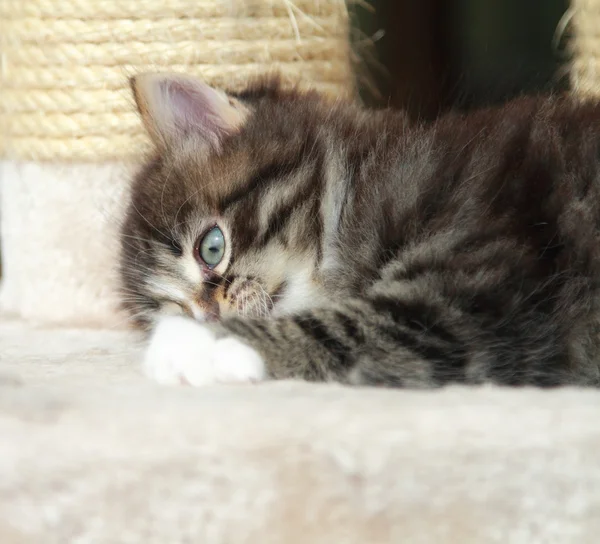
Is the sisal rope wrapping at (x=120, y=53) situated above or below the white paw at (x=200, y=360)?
above

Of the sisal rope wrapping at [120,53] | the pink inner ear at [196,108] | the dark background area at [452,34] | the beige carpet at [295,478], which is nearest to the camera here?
the beige carpet at [295,478]

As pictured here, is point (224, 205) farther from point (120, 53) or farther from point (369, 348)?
point (120, 53)

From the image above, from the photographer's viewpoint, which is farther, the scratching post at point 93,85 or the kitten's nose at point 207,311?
the scratching post at point 93,85

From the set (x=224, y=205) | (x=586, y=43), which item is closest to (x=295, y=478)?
(x=224, y=205)

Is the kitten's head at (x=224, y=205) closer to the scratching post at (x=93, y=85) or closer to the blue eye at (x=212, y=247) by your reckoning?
the blue eye at (x=212, y=247)

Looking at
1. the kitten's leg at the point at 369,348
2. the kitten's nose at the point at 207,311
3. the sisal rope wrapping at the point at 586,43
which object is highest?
the sisal rope wrapping at the point at 586,43

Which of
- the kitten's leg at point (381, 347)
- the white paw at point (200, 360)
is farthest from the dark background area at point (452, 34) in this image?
the white paw at point (200, 360)

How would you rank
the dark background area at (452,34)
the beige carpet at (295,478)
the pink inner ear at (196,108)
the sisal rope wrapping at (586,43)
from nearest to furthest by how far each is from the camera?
1. the beige carpet at (295,478)
2. the pink inner ear at (196,108)
3. the sisal rope wrapping at (586,43)
4. the dark background area at (452,34)

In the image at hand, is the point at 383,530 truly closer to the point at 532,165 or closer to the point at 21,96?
the point at 532,165
